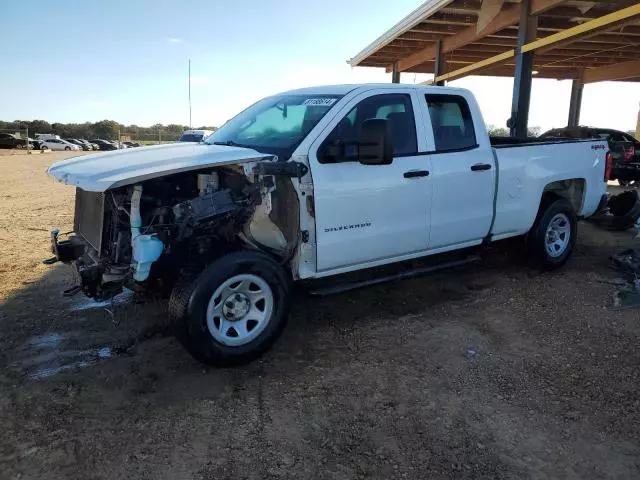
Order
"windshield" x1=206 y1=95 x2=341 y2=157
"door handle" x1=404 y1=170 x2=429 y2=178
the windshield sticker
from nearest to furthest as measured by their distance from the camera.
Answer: "windshield" x1=206 y1=95 x2=341 y2=157
the windshield sticker
"door handle" x1=404 y1=170 x2=429 y2=178

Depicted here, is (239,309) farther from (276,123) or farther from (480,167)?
(480,167)

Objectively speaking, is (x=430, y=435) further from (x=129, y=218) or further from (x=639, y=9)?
(x=639, y=9)

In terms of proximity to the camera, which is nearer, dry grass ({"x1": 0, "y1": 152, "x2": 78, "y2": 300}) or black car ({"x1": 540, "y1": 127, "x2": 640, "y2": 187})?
dry grass ({"x1": 0, "y1": 152, "x2": 78, "y2": 300})

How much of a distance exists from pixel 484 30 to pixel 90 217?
36.6 feet

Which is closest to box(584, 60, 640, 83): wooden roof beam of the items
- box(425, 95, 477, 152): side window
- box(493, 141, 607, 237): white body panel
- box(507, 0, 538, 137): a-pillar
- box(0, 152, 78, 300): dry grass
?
box(507, 0, 538, 137): a-pillar

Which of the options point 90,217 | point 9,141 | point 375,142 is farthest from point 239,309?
point 9,141

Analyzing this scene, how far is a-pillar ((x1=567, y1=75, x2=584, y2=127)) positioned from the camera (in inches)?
808

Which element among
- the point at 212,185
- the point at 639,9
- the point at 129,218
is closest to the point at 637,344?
the point at 212,185

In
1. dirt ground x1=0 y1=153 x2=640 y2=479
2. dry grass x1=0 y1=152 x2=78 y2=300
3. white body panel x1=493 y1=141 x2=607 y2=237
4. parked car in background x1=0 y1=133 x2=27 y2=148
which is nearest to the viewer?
dirt ground x1=0 y1=153 x2=640 y2=479

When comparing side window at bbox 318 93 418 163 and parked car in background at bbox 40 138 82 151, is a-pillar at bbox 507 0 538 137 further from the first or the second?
parked car in background at bbox 40 138 82 151

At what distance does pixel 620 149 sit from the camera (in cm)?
1414

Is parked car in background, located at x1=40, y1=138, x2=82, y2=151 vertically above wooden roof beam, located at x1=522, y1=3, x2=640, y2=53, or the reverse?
wooden roof beam, located at x1=522, y1=3, x2=640, y2=53

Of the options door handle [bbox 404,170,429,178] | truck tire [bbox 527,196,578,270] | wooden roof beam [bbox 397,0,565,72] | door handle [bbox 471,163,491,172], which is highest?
wooden roof beam [bbox 397,0,565,72]

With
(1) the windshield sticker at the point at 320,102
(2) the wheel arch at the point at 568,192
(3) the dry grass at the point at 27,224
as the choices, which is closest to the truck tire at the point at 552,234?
(2) the wheel arch at the point at 568,192
